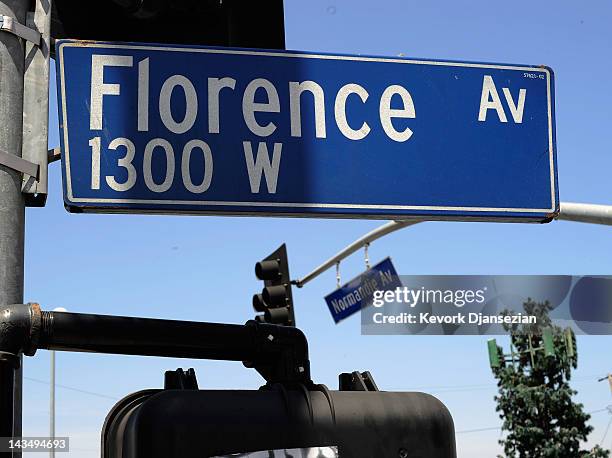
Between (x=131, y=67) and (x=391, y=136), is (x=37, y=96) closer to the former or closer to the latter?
(x=131, y=67)

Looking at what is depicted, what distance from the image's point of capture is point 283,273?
12859mm

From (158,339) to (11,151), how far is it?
0.66 m

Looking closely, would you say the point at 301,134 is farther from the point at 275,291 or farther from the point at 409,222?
the point at 275,291

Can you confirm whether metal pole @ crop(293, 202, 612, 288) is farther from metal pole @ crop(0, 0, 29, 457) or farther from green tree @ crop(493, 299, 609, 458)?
green tree @ crop(493, 299, 609, 458)

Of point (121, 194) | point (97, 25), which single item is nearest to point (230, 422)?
point (121, 194)

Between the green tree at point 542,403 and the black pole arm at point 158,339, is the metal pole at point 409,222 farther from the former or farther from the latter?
the green tree at point 542,403

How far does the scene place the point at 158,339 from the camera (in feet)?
7.99

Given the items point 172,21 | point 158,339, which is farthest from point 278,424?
point 172,21

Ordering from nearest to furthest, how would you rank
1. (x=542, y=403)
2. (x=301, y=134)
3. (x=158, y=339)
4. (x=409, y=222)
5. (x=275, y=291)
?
(x=158, y=339), (x=301, y=134), (x=409, y=222), (x=275, y=291), (x=542, y=403)

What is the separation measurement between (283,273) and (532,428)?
169 ft

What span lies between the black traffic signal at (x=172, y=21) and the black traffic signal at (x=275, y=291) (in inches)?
351

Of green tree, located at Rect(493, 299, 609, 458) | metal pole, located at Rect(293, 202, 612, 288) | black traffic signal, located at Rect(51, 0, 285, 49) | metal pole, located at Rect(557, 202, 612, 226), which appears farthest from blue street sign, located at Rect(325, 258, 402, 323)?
green tree, located at Rect(493, 299, 609, 458)

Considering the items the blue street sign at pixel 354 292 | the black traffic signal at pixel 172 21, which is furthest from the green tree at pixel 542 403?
the black traffic signal at pixel 172 21

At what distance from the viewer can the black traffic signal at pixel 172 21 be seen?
119 inches
